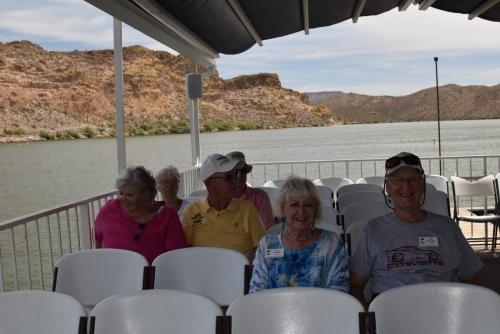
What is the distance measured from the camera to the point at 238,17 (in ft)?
22.5

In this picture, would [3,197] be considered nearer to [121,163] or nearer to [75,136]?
[75,136]

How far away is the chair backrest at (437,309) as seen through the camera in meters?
2.28

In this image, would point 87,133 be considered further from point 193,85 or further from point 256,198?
point 256,198

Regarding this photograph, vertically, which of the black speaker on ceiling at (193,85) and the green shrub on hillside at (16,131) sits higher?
the green shrub on hillside at (16,131)

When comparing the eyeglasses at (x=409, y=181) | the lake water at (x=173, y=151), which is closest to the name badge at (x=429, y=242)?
the eyeglasses at (x=409, y=181)

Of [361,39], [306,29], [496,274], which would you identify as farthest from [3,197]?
[361,39]

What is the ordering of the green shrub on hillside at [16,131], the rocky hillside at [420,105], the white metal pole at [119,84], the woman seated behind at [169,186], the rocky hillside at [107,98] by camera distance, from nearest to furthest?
1. the woman seated behind at [169,186]
2. the white metal pole at [119,84]
3. the green shrub on hillside at [16,131]
4. the rocky hillside at [107,98]
5. the rocky hillside at [420,105]

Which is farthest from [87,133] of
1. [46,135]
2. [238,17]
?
[238,17]

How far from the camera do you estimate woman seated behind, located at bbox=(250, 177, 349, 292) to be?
2.95 meters

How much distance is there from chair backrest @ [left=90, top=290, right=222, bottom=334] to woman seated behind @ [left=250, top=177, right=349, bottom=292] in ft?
2.10

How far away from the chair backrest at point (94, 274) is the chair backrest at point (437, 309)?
1.30 meters

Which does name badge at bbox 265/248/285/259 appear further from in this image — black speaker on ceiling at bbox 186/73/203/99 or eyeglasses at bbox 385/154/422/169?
black speaker on ceiling at bbox 186/73/203/99

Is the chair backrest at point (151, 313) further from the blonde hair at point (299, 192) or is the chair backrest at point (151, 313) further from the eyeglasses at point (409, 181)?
the eyeglasses at point (409, 181)

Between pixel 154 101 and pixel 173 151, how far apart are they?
530 inches
